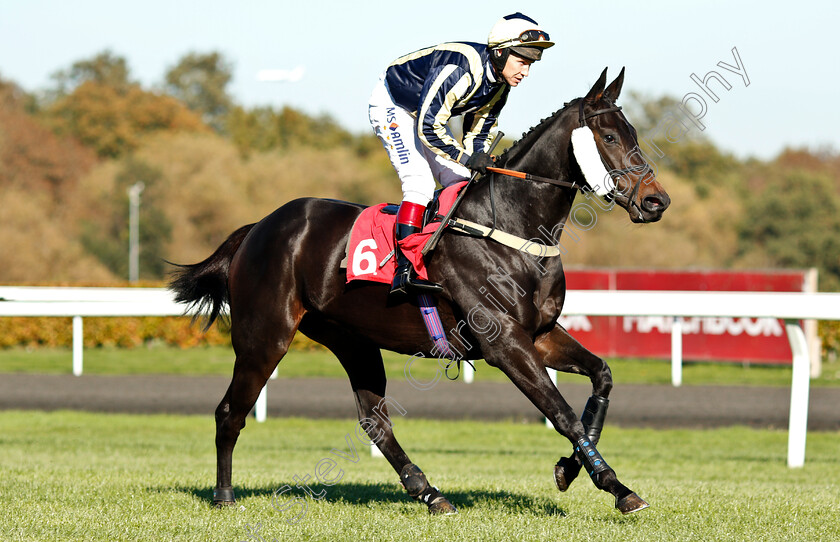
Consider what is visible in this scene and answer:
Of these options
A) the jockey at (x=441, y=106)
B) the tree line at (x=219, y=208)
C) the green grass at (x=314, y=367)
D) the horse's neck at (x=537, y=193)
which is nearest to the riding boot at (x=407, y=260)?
the jockey at (x=441, y=106)

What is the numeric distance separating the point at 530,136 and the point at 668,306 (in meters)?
3.50

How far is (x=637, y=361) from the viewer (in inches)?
692

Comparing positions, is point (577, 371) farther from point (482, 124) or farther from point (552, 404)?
point (482, 124)

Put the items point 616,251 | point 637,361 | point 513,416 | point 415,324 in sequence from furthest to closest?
point 616,251
point 637,361
point 513,416
point 415,324

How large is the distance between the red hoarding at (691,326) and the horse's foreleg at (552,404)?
12.0 m

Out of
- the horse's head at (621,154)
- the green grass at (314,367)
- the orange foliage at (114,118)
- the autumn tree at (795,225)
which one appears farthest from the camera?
the orange foliage at (114,118)

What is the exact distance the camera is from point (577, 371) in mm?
4754

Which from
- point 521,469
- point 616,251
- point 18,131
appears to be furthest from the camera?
point 18,131

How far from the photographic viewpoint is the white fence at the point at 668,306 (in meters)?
7.04

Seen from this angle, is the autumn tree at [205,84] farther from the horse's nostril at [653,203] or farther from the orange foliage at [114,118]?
the horse's nostril at [653,203]

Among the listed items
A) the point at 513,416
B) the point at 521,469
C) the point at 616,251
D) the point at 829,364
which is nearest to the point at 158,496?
the point at 521,469

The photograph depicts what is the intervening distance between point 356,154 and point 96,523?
47.2m

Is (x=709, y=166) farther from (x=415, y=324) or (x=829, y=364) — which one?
(x=415, y=324)

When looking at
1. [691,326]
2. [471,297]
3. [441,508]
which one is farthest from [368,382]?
[691,326]
